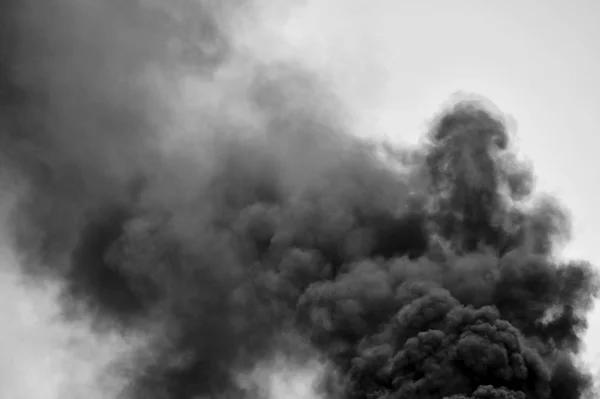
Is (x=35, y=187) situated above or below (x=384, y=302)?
above

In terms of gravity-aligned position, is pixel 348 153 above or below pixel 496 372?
above

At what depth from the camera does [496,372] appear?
188ft

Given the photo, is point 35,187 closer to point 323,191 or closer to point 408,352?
point 323,191

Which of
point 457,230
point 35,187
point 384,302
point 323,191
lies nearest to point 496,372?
point 384,302

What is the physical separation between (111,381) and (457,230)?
35508mm

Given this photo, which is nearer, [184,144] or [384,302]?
[384,302]

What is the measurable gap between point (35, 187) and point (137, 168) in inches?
388

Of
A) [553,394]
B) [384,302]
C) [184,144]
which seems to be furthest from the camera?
[184,144]

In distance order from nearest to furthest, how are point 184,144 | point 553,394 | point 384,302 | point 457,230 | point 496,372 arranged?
point 496,372
point 553,394
point 384,302
point 457,230
point 184,144

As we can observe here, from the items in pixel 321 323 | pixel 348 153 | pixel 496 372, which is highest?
pixel 348 153

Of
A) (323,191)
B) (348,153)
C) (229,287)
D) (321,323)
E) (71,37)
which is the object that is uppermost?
(71,37)

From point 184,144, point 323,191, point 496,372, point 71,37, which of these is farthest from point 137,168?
point 496,372

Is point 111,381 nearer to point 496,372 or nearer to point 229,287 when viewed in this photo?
point 229,287

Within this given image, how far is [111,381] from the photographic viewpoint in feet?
267
